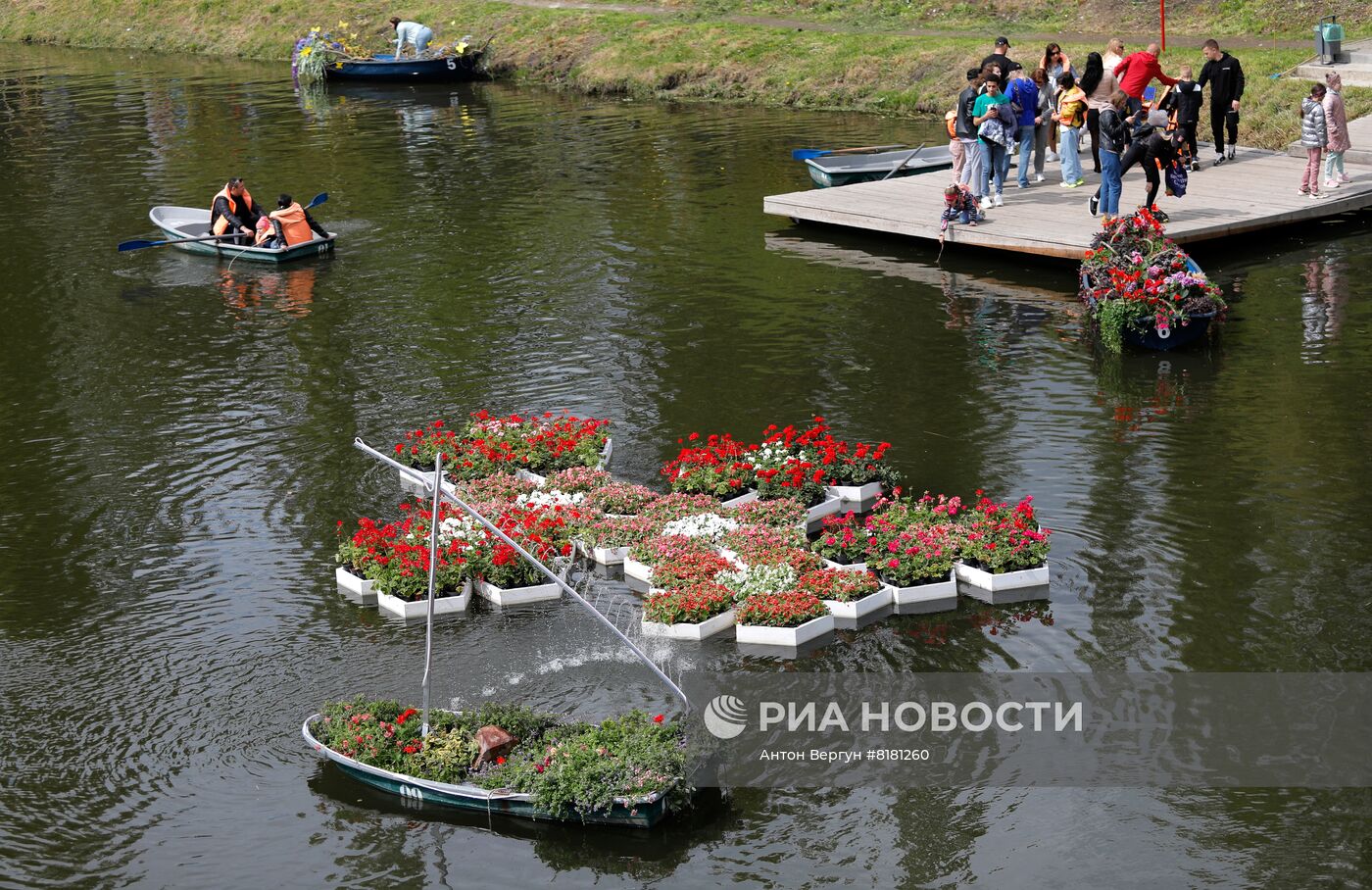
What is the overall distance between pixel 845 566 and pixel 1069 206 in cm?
1353

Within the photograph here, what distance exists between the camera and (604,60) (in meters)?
48.5

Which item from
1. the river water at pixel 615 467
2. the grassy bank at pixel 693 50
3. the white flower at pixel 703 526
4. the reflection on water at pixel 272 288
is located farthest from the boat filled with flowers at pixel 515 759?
the grassy bank at pixel 693 50

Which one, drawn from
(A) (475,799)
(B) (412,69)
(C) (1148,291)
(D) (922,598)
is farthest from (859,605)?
(B) (412,69)

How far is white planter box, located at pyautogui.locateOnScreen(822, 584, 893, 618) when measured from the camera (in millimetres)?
14578

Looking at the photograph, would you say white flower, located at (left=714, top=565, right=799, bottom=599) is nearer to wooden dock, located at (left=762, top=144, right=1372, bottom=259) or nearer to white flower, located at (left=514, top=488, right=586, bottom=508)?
white flower, located at (left=514, top=488, right=586, bottom=508)

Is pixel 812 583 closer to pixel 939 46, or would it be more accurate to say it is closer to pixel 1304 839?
pixel 1304 839

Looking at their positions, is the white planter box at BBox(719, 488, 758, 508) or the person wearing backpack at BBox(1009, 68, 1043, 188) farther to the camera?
the person wearing backpack at BBox(1009, 68, 1043, 188)

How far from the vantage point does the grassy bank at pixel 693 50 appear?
40312 mm

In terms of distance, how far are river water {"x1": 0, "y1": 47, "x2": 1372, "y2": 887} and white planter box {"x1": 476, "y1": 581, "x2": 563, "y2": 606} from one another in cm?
58

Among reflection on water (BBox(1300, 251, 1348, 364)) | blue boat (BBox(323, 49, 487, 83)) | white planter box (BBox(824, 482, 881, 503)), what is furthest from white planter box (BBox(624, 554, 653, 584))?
blue boat (BBox(323, 49, 487, 83))

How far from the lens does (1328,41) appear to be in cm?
3425

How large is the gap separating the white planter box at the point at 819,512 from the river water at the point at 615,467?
1246 millimetres

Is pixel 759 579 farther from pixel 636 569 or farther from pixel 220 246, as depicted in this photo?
pixel 220 246

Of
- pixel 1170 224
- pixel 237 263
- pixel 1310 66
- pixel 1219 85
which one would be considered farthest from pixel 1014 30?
pixel 237 263
